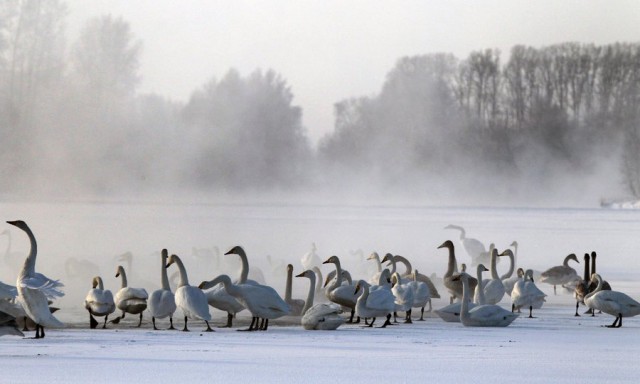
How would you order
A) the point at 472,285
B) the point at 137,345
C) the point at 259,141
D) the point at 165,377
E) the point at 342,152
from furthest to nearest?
the point at 342,152, the point at 259,141, the point at 472,285, the point at 137,345, the point at 165,377

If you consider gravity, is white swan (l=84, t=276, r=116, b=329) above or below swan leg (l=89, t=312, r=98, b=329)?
above

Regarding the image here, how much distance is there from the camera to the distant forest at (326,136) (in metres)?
45.8

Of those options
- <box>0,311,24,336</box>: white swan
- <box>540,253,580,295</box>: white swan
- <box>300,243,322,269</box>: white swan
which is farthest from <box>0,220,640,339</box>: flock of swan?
<box>300,243,322,269</box>: white swan

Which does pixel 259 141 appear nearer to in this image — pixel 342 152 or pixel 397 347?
pixel 342 152

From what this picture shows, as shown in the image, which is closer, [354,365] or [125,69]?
[354,365]

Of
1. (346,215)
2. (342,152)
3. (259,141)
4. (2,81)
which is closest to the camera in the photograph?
(346,215)

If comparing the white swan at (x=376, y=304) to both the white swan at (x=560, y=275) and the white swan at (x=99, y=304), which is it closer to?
the white swan at (x=99, y=304)

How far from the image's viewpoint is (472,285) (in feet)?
40.4

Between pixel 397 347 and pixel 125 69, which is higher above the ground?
pixel 125 69

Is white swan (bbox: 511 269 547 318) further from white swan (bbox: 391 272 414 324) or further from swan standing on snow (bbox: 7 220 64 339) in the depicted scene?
swan standing on snow (bbox: 7 220 64 339)

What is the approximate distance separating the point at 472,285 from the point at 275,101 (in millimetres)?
46918

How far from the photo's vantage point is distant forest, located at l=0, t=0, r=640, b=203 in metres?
45.8

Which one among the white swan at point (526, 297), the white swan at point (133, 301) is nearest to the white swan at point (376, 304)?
the white swan at point (526, 297)

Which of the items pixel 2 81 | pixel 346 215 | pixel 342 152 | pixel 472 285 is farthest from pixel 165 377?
pixel 342 152
